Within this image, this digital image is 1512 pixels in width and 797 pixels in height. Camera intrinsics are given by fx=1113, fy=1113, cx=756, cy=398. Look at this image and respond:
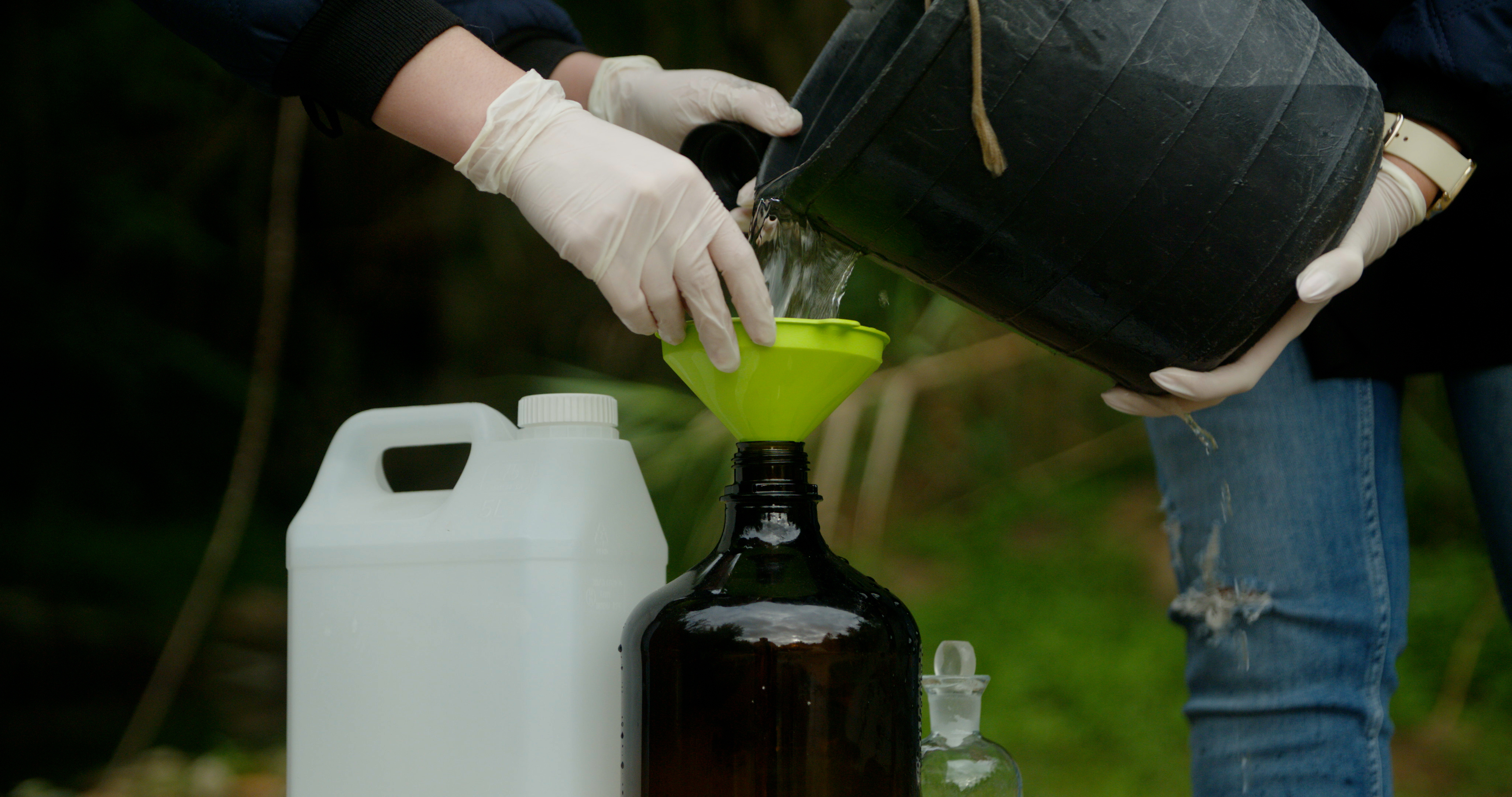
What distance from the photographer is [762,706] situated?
0.74 meters

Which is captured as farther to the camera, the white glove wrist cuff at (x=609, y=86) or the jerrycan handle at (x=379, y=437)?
the white glove wrist cuff at (x=609, y=86)

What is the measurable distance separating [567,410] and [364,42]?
319 mm

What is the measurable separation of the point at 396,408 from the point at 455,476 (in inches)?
74.6

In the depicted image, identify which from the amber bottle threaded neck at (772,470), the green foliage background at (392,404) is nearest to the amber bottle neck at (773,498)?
the amber bottle threaded neck at (772,470)

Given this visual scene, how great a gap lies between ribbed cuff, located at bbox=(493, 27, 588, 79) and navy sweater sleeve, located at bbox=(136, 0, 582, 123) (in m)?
0.40

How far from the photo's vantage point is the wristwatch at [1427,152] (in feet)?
3.19

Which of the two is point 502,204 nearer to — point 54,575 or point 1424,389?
point 54,575

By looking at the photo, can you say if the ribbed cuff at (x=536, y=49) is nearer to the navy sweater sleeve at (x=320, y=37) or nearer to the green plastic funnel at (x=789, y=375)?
the navy sweater sleeve at (x=320, y=37)

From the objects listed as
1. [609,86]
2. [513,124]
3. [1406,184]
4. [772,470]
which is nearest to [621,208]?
[513,124]

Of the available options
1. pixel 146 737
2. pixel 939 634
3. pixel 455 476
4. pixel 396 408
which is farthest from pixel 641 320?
pixel 146 737

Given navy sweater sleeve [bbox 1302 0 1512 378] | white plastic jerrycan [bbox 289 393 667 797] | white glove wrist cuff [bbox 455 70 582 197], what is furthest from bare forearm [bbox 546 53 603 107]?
navy sweater sleeve [bbox 1302 0 1512 378]

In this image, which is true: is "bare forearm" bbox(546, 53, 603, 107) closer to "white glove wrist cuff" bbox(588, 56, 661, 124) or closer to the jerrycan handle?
"white glove wrist cuff" bbox(588, 56, 661, 124)

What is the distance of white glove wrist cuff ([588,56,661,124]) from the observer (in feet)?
4.23

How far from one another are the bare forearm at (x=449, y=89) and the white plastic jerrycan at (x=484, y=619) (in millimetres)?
224
